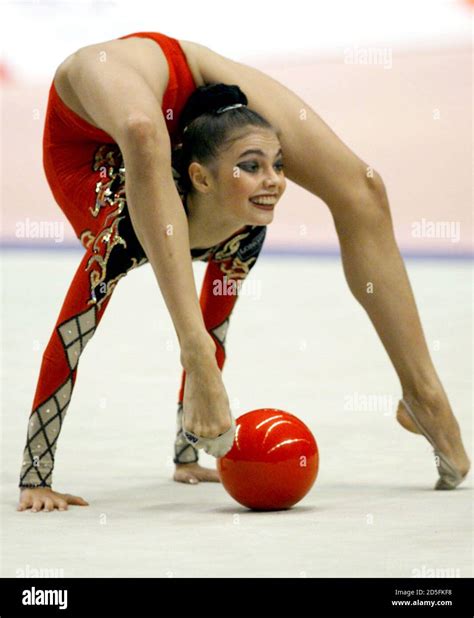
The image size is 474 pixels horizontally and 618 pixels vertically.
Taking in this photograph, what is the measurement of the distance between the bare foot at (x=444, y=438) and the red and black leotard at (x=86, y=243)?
66 cm

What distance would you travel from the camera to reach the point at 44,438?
10.1 ft

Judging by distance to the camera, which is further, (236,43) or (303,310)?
(236,43)

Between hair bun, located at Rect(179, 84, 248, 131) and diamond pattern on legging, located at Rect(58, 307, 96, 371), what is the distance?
0.57 metres

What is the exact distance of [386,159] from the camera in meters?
10.8

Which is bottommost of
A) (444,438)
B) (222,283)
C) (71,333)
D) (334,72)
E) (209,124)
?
(444,438)

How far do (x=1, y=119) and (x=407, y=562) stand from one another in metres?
9.01

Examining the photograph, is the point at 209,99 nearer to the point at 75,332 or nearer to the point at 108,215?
the point at 108,215

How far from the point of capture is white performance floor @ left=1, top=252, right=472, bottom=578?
243cm

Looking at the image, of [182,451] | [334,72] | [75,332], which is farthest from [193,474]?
[334,72]

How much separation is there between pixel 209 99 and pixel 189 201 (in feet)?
0.87

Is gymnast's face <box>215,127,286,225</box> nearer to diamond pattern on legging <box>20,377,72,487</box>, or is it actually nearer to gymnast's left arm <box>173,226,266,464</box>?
gymnast's left arm <box>173,226,266,464</box>

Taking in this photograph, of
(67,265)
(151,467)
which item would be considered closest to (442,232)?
(67,265)

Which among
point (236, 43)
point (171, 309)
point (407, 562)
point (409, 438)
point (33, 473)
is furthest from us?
point (236, 43)

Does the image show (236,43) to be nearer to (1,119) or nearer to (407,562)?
(1,119)
